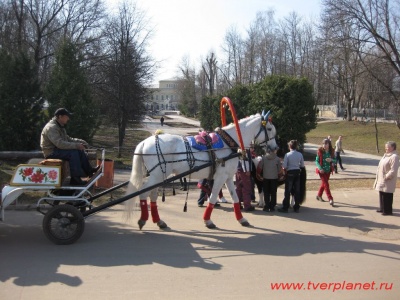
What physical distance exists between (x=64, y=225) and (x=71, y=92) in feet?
37.5

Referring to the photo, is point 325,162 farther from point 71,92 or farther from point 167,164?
point 71,92

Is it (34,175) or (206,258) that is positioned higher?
(34,175)

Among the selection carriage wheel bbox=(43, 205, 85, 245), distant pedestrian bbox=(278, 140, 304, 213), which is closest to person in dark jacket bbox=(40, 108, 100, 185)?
carriage wheel bbox=(43, 205, 85, 245)

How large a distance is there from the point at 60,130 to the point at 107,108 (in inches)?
748

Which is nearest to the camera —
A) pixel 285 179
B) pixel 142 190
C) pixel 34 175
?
pixel 34 175

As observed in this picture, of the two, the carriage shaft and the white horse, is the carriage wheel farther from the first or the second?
the white horse

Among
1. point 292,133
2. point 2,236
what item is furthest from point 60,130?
point 292,133

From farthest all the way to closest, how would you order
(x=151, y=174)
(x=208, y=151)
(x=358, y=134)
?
(x=358, y=134)
(x=208, y=151)
(x=151, y=174)

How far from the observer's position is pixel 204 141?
25.8 ft

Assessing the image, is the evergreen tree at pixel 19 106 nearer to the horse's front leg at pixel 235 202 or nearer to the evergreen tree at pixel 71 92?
the evergreen tree at pixel 71 92

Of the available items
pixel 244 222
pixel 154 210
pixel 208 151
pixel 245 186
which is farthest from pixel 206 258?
pixel 245 186

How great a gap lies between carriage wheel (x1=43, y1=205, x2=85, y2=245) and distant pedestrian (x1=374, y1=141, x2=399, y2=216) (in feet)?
22.3

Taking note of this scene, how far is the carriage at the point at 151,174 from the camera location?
6.39m

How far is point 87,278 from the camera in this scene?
517 cm
